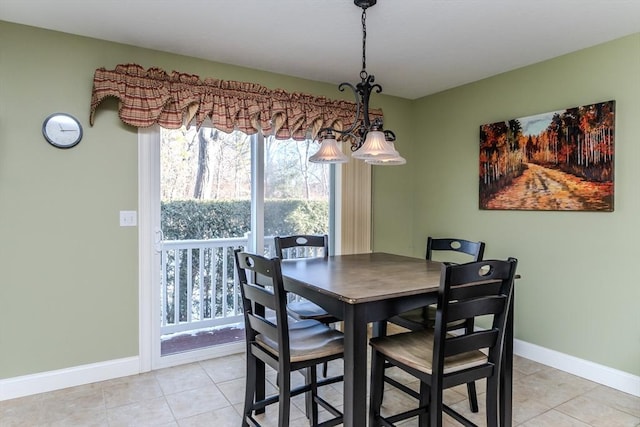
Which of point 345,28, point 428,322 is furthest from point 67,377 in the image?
point 345,28

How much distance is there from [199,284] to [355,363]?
251cm

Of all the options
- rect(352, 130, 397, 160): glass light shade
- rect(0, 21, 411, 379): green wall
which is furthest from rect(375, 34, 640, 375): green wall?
rect(0, 21, 411, 379): green wall

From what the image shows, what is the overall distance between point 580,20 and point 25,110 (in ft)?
11.5

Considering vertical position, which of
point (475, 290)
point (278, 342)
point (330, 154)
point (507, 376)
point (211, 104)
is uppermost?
point (211, 104)

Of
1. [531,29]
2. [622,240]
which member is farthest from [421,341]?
[531,29]

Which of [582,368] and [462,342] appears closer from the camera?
[462,342]

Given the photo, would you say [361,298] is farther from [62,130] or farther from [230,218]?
[62,130]

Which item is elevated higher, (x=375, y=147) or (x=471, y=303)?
(x=375, y=147)

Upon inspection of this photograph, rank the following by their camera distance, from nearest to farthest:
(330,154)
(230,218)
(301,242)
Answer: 1. (330,154)
2. (301,242)
3. (230,218)

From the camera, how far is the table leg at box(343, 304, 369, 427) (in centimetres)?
163

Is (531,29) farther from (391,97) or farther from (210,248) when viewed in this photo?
(210,248)

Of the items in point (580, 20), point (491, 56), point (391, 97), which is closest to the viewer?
point (580, 20)

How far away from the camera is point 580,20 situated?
2400 mm

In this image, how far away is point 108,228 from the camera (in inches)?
110
